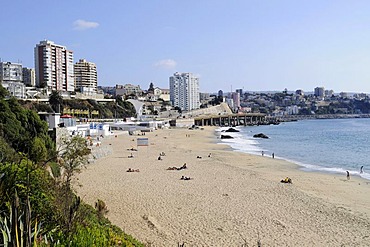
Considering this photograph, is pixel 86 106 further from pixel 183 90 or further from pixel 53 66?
pixel 183 90

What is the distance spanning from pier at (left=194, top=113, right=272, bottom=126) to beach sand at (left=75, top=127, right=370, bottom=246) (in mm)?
79387

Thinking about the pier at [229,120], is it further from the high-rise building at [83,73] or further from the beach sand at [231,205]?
the beach sand at [231,205]

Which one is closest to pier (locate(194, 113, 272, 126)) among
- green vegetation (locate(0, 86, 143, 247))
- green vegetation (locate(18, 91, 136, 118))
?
green vegetation (locate(18, 91, 136, 118))

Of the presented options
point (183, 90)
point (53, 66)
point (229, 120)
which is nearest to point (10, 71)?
point (53, 66)

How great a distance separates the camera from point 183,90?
160 m

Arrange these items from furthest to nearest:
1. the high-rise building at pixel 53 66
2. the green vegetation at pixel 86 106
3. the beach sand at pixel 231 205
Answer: the high-rise building at pixel 53 66
the green vegetation at pixel 86 106
the beach sand at pixel 231 205

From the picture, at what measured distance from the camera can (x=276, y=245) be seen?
10.2m

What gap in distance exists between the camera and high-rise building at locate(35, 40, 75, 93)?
93125 millimetres

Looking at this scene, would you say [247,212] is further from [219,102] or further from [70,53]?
[219,102]

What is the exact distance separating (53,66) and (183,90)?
71815 mm

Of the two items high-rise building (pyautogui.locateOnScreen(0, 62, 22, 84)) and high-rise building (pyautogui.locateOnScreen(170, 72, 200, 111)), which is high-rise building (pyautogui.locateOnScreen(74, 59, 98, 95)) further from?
high-rise building (pyautogui.locateOnScreen(170, 72, 200, 111))

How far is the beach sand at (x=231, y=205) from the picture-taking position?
1089 cm

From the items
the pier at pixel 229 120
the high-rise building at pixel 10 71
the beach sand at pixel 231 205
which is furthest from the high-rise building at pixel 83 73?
the beach sand at pixel 231 205

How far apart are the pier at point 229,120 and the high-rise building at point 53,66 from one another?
35.1 m
